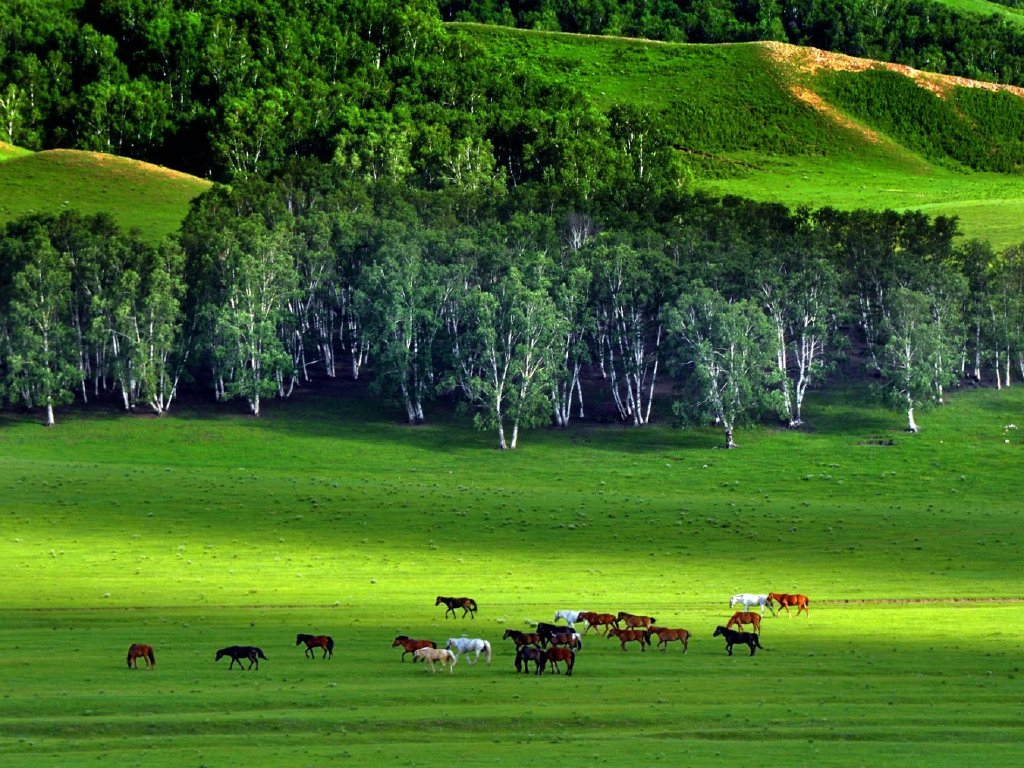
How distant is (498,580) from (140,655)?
22938mm

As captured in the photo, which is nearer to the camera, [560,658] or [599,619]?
[560,658]

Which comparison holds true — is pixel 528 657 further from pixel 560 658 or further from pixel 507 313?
pixel 507 313

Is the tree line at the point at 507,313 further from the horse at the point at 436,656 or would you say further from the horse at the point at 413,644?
the horse at the point at 436,656

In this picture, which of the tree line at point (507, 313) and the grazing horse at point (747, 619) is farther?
the tree line at point (507, 313)

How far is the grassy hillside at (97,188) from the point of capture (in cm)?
14631

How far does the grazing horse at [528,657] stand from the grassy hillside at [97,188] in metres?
97.1

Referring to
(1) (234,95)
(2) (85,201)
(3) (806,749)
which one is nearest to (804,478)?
(3) (806,749)

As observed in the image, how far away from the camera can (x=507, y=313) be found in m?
106

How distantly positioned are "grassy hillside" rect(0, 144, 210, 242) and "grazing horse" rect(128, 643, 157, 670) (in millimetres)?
95271

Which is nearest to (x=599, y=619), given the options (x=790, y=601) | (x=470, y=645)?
(x=470, y=645)

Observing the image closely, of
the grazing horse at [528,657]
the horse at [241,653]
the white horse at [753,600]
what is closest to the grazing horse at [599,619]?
the grazing horse at [528,657]

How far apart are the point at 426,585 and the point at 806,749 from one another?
29.1 m

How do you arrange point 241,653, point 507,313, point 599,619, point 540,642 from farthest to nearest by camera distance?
point 507,313
point 599,619
point 540,642
point 241,653

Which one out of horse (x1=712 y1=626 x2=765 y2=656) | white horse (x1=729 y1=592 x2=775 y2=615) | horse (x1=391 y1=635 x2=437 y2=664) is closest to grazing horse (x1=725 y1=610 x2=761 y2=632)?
horse (x1=712 y1=626 x2=765 y2=656)
